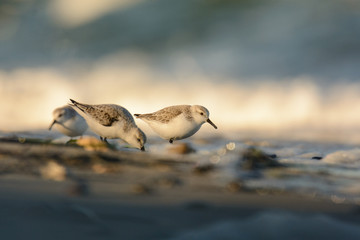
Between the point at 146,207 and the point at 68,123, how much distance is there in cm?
337

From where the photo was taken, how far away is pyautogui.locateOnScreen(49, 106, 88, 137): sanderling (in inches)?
249

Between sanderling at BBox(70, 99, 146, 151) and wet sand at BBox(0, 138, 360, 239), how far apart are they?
1392 millimetres

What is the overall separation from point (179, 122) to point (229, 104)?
353 centimetres

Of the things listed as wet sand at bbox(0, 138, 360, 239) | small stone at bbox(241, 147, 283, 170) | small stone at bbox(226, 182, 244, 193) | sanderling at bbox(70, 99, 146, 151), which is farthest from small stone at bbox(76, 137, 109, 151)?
small stone at bbox(226, 182, 244, 193)

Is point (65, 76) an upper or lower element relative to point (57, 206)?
upper

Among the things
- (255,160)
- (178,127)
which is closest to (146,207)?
(255,160)

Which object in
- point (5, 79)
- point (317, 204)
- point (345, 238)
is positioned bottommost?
point (345, 238)

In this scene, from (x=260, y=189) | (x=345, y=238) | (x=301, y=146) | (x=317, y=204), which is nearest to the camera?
(x=345, y=238)

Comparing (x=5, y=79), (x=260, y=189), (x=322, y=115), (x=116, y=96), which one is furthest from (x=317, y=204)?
(x=5, y=79)

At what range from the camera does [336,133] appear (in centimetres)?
800

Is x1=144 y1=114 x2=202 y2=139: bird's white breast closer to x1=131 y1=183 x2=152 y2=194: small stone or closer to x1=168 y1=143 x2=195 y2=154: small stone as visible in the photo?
x1=168 y1=143 x2=195 y2=154: small stone

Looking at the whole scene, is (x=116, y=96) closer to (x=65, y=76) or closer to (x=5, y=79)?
(x=65, y=76)

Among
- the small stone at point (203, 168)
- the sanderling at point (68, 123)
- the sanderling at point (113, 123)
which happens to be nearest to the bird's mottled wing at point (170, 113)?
the sanderling at point (113, 123)

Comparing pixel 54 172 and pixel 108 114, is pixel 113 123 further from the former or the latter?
pixel 54 172
